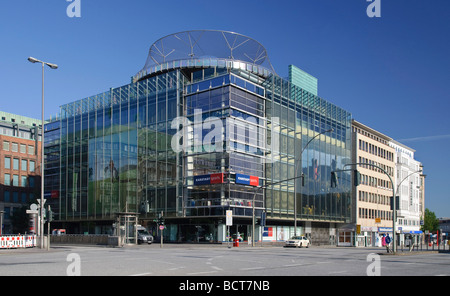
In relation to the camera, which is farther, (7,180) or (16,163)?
(16,163)

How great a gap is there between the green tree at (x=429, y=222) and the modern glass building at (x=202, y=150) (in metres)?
72.1

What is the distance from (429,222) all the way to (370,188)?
60.8m

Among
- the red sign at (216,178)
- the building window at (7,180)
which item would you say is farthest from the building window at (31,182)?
the red sign at (216,178)

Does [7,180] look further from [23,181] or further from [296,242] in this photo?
[296,242]

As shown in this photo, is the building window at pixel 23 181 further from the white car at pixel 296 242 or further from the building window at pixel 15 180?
the white car at pixel 296 242

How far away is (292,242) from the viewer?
46.7 meters

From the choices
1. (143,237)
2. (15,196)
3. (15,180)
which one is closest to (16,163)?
(15,180)

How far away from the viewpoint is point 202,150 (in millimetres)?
54438

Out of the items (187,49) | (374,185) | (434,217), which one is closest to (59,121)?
(187,49)

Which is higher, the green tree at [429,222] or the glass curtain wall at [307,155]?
the glass curtain wall at [307,155]

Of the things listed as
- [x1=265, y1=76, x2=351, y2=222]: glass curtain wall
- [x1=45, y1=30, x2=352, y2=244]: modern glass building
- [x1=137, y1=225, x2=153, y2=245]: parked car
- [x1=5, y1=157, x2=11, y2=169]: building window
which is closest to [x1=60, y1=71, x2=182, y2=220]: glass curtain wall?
[x1=45, y1=30, x2=352, y2=244]: modern glass building

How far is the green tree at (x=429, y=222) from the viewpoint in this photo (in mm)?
135038

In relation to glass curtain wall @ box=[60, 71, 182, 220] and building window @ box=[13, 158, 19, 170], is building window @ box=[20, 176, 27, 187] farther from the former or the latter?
glass curtain wall @ box=[60, 71, 182, 220]

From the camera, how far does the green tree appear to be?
13504 centimetres
